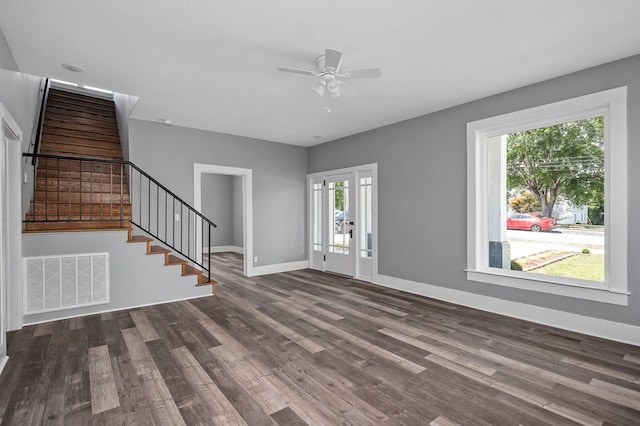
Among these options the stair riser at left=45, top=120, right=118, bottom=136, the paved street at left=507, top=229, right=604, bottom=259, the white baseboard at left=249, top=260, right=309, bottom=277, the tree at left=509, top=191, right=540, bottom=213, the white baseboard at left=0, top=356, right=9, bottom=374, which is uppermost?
the stair riser at left=45, top=120, right=118, bottom=136

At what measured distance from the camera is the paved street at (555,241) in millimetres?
3428

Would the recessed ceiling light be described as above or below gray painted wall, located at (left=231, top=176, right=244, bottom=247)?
above

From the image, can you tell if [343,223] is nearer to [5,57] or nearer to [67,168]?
[67,168]

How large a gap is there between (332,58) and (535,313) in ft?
11.7

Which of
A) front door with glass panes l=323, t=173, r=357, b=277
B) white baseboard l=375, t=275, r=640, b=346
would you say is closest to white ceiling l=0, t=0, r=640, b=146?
front door with glass panes l=323, t=173, r=357, b=277

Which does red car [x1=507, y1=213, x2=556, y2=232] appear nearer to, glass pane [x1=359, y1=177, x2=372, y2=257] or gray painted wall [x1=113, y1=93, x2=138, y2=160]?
glass pane [x1=359, y1=177, x2=372, y2=257]

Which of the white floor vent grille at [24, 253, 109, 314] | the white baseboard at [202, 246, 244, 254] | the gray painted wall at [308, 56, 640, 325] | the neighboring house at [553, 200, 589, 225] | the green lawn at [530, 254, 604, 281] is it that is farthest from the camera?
the white baseboard at [202, 246, 244, 254]

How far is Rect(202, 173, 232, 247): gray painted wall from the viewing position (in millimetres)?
9688

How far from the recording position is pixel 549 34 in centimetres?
270

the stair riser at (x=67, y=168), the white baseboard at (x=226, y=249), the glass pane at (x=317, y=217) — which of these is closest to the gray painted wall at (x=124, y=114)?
the stair riser at (x=67, y=168)

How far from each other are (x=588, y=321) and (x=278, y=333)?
322 cm

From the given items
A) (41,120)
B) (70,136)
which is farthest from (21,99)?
(41,120)

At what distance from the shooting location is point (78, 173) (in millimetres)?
5129

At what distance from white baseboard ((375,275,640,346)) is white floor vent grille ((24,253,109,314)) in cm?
427
